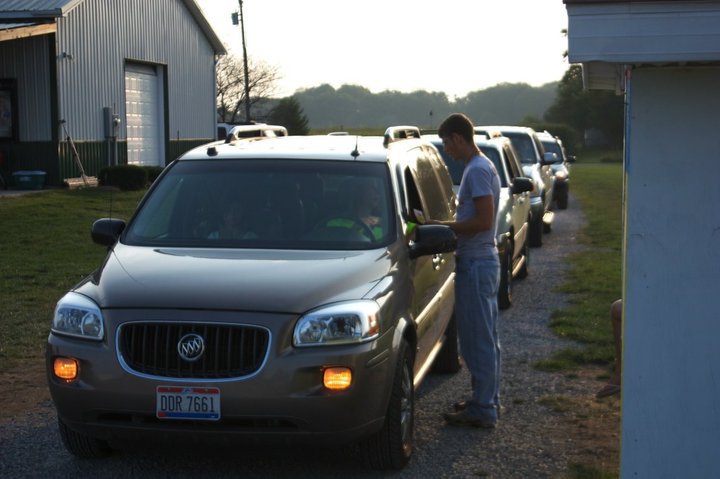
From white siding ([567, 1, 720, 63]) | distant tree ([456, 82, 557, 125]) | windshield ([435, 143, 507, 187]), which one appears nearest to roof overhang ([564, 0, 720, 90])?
white siding ([567, 1, 720, 63])

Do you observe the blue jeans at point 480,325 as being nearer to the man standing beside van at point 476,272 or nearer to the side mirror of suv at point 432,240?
the man standing beside van at point 476,272

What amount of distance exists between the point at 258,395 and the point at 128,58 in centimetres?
2753

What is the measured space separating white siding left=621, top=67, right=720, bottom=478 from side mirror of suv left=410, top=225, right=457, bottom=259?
1751 millimetres

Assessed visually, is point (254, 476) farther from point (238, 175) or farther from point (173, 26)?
point (173, 26)

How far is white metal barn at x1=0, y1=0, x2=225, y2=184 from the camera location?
27000 mm

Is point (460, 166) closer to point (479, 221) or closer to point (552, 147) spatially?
point (479, 221)

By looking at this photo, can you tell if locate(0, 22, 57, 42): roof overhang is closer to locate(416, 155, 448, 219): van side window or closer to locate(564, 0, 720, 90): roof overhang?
locate(416, 155, 448, 219): van side window

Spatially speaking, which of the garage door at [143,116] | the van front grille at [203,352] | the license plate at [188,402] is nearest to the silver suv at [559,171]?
the garage door at [143,116]

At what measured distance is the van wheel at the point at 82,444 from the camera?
238 inches

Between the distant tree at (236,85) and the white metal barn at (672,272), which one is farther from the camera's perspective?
the distant tree at (236,85)

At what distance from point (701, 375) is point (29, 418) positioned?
4380 mm

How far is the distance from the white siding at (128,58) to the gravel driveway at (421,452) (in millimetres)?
21702

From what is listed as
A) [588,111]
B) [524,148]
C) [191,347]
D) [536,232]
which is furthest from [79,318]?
[588,111]

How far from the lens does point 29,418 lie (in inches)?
282
